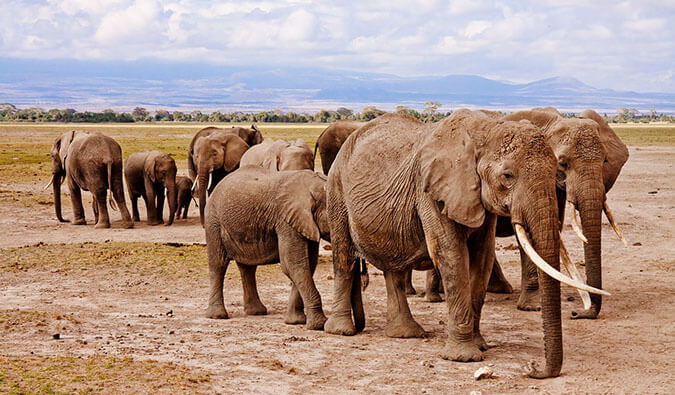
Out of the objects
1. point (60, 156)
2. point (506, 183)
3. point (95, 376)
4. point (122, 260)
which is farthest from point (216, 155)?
point (506, 183)

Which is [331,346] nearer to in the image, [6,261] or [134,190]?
[6,261]

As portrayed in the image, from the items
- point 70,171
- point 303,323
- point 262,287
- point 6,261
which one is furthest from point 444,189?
A: point 70,171

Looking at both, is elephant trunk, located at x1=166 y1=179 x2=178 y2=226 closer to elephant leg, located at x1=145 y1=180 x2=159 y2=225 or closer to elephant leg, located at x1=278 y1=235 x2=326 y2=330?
elephant leg, located at x1=145 y1=180 x2=159 y2=225

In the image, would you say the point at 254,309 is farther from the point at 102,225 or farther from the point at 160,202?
the point at 160,202

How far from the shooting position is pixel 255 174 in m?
10.4

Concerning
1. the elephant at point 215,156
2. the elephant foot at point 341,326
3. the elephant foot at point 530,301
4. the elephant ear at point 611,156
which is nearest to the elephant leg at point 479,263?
the elephant foot at point 341,326

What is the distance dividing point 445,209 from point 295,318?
2.98 metres

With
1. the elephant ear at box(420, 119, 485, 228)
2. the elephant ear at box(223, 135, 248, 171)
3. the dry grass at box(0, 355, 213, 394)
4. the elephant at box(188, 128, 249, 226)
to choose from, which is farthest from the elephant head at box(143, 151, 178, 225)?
the elephant ear at box(420, 119, 485, 228)

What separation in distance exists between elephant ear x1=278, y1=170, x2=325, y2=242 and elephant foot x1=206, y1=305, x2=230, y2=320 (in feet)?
5.06

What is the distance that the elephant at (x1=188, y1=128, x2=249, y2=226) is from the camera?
66.1ft

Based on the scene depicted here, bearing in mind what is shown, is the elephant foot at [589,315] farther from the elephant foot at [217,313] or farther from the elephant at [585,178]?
the elephant foot at [217,313]

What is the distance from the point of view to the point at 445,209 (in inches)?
306

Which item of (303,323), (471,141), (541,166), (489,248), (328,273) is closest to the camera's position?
(541,166)

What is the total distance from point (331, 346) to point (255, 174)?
→ 253cm
